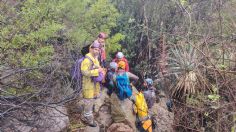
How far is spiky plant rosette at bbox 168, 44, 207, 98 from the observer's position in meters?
9.62

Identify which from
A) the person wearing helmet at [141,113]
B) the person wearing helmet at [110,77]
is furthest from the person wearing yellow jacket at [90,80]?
the person wearing helmet at [141,113]

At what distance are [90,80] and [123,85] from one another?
0.91m

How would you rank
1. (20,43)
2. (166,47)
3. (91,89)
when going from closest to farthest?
(20,43), (91,89), (166,47)

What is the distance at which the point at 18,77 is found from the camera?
6.96m

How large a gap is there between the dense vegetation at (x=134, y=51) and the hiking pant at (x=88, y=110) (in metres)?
0.82

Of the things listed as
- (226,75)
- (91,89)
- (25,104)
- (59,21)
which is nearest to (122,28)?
(59,21)

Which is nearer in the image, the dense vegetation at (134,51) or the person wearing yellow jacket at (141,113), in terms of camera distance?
the dense vegetation at (134,51)

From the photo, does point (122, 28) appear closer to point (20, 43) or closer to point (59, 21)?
point (59, 21)

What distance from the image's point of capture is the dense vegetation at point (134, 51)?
654 centimetres

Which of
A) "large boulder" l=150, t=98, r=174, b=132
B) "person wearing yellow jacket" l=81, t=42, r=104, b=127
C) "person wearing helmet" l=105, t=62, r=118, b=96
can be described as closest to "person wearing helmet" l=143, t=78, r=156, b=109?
"large boulder" l=150, t=98, r=174, b=132

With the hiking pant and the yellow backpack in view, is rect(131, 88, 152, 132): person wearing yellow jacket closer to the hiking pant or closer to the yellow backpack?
the yellow backpack

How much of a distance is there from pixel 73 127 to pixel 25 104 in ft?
11.0

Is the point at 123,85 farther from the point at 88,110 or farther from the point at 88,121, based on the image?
the point at 88,121

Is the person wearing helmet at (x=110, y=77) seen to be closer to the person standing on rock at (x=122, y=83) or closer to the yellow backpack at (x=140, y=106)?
the person standing on rock at (x=122, y=83)
